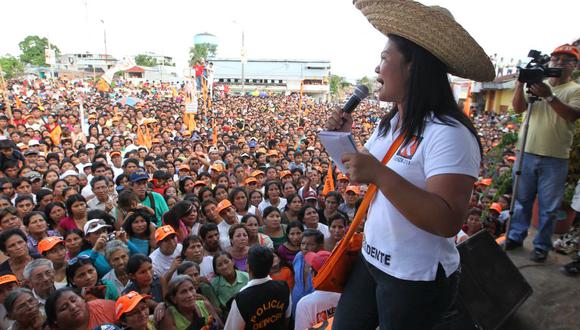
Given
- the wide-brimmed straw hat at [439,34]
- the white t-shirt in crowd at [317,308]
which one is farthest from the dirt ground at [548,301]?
the wide-brimmed straw hat at [439,34]

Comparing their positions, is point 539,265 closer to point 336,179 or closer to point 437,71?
point 437,71

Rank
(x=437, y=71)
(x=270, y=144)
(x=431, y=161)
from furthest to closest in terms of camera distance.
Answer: (x=270, y=144)
(x=437, y=71)
(x=431, y=161)

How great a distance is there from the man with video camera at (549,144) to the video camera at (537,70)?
0.09 m

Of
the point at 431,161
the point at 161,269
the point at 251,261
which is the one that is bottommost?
the point at 161,269

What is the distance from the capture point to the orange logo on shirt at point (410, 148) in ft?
3.93

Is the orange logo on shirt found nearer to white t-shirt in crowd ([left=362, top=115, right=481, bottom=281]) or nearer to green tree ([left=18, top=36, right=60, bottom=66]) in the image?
white t-shirt in crowd ([left=362, top=115, right=481, bottom=281])

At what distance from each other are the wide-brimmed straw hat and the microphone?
14.3 inches

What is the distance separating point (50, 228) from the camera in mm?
4680

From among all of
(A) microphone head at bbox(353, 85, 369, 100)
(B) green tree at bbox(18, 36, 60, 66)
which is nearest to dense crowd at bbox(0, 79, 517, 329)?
(A) microphone head at bbox(353, 85, 369, 100)

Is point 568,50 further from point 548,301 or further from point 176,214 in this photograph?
point 176,214

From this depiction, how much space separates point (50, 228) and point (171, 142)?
6.71 meters

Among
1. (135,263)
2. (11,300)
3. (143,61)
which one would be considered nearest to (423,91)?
(135,263)

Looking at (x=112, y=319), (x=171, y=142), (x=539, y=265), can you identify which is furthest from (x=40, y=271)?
(x=171, y=142)

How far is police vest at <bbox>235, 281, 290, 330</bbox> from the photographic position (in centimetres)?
280
